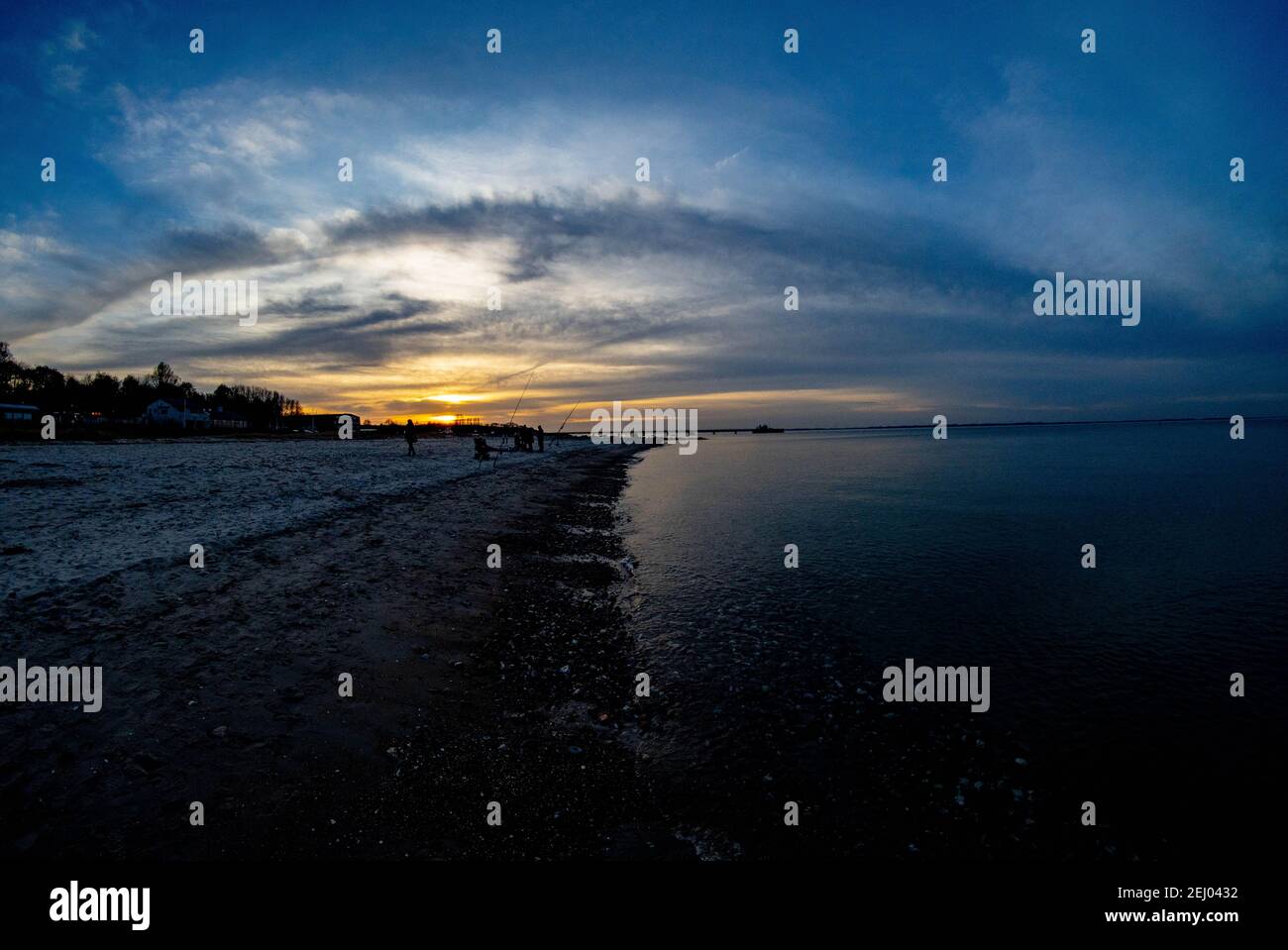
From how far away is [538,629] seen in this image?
1256 cm

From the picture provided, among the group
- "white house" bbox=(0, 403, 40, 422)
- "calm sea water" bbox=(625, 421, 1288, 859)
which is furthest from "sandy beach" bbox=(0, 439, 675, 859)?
"white house" bbox=(0, 403, 40, 422)

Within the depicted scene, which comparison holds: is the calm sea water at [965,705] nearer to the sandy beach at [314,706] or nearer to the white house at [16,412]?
the sandy beach at [314,706]

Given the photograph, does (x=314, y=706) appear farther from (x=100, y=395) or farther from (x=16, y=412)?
(x=100, y=395)

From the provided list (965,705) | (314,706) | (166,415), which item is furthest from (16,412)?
(965,705)

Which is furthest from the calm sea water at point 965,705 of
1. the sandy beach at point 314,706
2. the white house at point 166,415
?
the white house at point 166,415

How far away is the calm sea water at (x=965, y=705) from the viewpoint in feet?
22.6

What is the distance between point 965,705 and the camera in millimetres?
10070

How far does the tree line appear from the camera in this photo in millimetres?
121750

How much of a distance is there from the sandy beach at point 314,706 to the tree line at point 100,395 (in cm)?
14282

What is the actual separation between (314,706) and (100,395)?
183665 millimetres

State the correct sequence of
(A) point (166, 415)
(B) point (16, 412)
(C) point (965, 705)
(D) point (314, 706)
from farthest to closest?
(A) point (166, 415), (B) point (16, 412), (C) point (965, 705), (D) point (314, 706)
